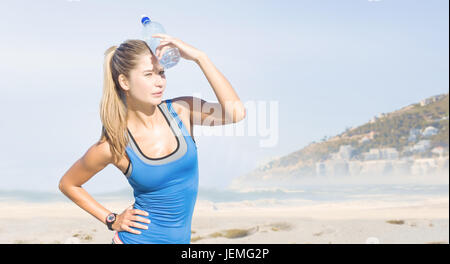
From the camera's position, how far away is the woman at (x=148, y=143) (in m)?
2.36

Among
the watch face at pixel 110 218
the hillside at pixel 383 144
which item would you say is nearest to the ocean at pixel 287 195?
the hillside at pixel 383 144

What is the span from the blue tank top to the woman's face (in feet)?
0.67

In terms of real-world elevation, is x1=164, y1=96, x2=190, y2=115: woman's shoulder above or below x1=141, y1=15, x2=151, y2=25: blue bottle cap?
below

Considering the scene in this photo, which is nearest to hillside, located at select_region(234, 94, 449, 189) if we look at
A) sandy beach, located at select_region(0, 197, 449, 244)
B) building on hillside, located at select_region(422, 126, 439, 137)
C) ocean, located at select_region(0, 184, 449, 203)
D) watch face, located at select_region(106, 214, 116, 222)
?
building on hillside, located at select_region(422, 126, 439, 137)

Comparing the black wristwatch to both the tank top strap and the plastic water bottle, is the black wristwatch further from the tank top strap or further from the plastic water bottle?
the plastic water bottle

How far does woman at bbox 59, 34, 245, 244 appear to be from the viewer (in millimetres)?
2357

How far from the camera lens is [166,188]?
238 cm

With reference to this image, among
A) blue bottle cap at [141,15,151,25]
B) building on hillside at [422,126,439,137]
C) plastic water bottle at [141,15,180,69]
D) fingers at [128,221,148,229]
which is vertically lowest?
fingers at [128,221,148,229]

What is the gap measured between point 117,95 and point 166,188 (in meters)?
0.54

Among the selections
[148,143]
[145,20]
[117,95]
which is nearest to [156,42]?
[145,20]

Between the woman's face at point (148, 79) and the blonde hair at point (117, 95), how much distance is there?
3 centimetres

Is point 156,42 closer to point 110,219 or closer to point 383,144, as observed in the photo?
point 110,219

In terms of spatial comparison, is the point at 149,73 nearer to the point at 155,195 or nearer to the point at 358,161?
the point at 155,195
